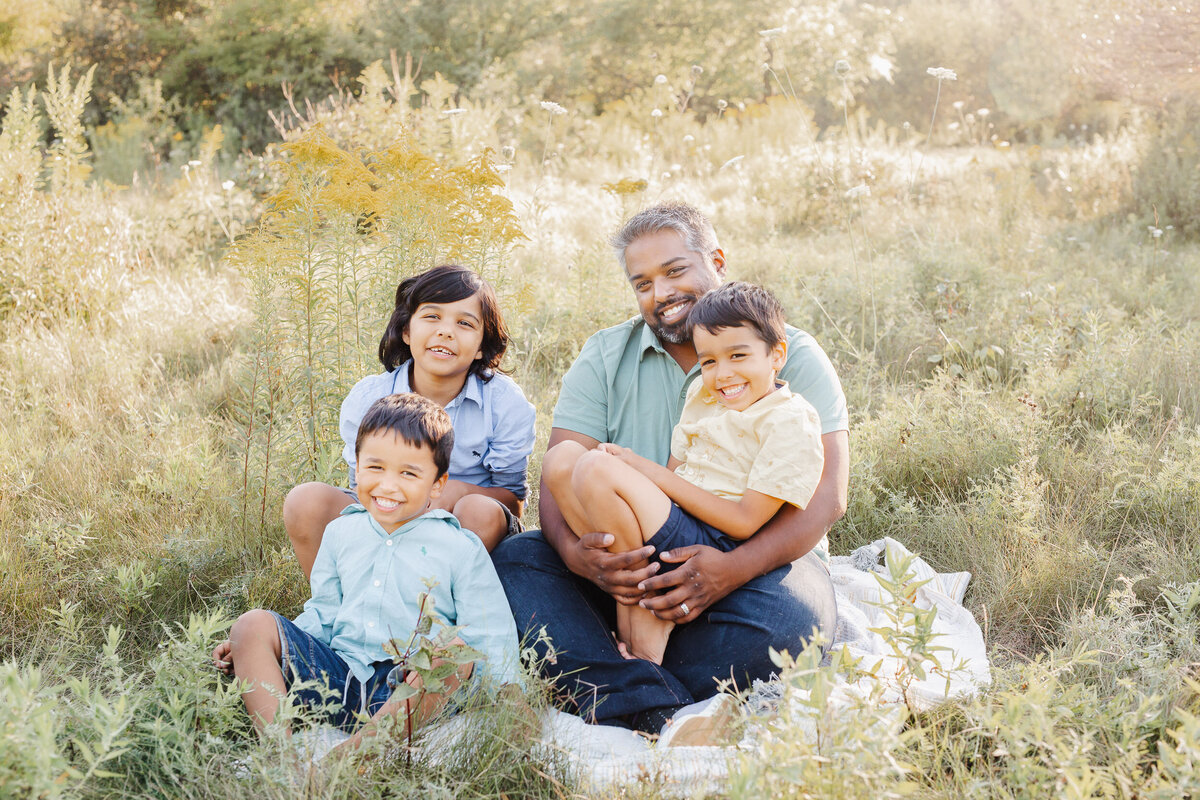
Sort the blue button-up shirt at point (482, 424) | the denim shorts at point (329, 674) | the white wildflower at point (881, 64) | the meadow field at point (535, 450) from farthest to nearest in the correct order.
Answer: the white wildflower at point (881, 64)
the blue button-up shirt at point (482, 424)
the denim shorts at point (329, 674)
the meadow field at point (535, 450)

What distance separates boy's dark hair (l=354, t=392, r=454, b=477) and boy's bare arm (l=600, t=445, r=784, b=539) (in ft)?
1.54

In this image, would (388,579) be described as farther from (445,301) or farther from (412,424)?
(445,301)

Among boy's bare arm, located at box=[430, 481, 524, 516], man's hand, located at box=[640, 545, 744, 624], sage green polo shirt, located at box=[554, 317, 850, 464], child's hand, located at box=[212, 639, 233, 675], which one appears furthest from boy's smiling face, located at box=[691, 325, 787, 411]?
child's hand, located at box=[212, 639, 233, 675]

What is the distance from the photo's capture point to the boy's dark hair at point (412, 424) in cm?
242

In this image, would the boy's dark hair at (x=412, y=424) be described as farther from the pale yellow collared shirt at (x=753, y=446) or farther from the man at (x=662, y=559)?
the pale yellow collared shirt at (x=753, y=446)

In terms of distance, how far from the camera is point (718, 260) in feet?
10.0

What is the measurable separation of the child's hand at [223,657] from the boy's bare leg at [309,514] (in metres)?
0.41

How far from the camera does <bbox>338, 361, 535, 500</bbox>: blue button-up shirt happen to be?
294 centimetres

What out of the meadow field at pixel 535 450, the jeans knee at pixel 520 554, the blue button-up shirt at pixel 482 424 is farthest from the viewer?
the blue button-up shirt at pixel 482 424

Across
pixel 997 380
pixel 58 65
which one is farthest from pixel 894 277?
pixel 58 65

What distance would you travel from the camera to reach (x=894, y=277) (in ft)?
17.7

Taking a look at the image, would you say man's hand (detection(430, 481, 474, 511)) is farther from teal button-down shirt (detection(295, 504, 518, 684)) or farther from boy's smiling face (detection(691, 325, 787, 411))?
boy's smiling face (detection(691, 325, 787, 411))

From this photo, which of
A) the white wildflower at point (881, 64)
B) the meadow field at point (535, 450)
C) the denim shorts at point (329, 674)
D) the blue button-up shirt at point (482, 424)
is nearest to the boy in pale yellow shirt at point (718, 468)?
the blue button-up shirt at point (482, 424)

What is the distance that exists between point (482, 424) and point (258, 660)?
1031 millimetres
